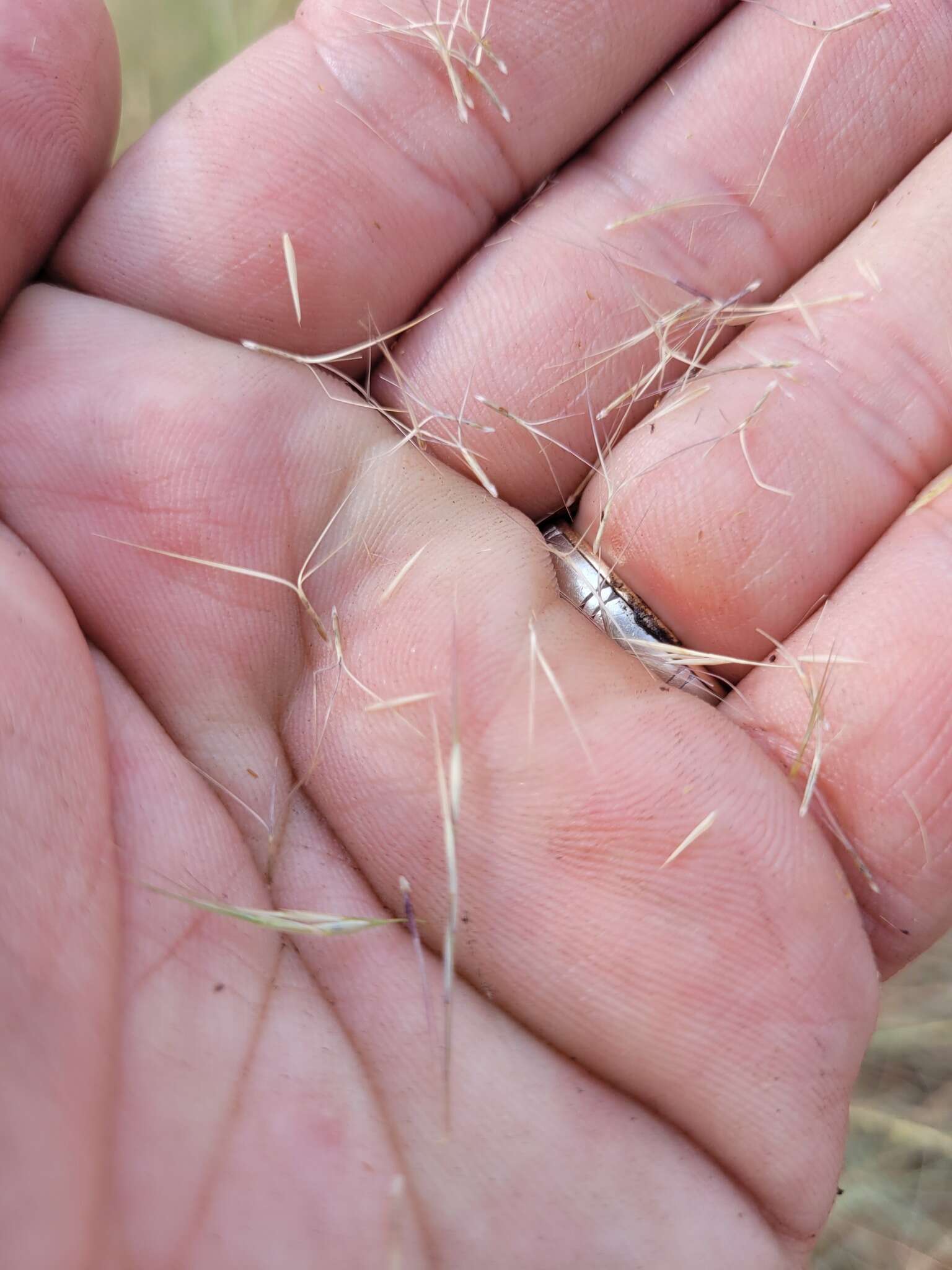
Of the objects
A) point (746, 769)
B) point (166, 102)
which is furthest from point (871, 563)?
point (166, 102)

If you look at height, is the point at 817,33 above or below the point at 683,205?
above

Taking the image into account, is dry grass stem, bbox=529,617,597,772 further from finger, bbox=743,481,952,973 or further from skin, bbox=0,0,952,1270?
finger, bbox=743,481,952,973

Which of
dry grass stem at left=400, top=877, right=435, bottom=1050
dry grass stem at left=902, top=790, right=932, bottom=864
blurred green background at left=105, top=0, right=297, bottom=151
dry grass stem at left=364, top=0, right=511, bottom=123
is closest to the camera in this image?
dry grass stem at left=400, top=877, right=435, bottom=1050

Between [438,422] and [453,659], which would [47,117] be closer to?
[438,422]

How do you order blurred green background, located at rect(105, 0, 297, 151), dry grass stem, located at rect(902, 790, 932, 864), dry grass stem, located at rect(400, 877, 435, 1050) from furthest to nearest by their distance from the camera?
blurred green background, located at rect(105, 0, 297, 151), dry grass stem, located at rect(902, 790, 932, 864), dry grass stem, located at rect(400, 877, 435, 1050)

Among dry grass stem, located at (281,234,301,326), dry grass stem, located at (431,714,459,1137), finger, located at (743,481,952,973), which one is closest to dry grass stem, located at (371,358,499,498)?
dry grass stem, located at (281,234,301,326)

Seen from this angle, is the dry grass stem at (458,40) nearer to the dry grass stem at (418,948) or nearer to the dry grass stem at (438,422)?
the dry grass stem at (438,422)

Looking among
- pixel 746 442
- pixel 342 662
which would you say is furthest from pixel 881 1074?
pixel 342 662
